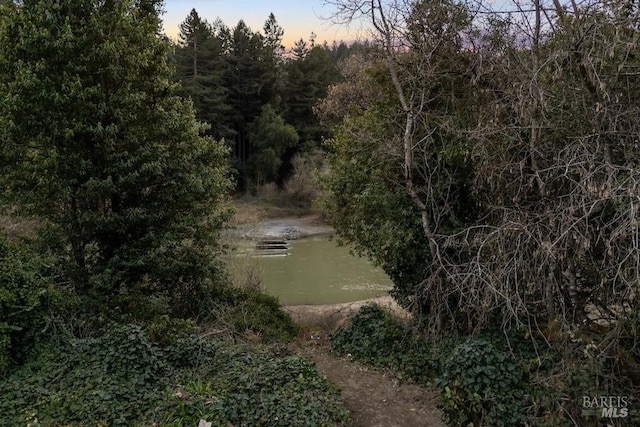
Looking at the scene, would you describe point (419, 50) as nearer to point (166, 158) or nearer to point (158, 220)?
point (166, 158)

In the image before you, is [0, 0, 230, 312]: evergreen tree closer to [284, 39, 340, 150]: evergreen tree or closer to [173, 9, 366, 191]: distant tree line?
[173, 9, 366, 191]: distant tree line

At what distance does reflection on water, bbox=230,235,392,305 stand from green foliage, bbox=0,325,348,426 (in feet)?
22.7

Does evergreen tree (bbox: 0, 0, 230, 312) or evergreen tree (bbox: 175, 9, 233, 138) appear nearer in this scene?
evergreen tree (bbox: 0, 0, 230, 312)

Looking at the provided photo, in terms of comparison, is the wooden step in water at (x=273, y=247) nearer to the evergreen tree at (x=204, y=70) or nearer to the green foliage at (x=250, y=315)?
the evergreen tree at (x=204, y=70)

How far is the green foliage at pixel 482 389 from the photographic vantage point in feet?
15.5

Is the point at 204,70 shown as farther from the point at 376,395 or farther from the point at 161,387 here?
the point at 376,395

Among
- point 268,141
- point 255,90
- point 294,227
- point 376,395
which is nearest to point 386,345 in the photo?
point 376,395

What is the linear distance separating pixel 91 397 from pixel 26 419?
598mm

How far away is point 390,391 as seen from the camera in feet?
19.3

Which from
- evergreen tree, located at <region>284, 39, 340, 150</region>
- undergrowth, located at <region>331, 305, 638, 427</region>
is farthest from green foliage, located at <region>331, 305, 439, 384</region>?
evergreen tree, located at <region>284, 39, 340, 150</region>

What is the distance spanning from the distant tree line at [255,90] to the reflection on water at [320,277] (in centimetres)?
1284

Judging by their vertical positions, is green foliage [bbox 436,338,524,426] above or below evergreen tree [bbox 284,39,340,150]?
below

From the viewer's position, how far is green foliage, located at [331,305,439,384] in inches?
244

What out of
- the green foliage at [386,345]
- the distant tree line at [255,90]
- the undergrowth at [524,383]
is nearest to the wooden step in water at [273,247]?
the distant tree line at [255,90]
